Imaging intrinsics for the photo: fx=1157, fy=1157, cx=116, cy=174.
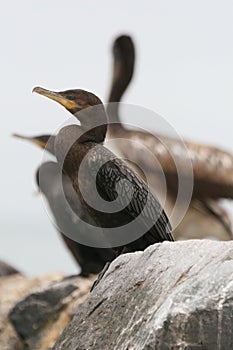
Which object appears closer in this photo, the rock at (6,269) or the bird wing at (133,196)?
the bird wing at (133,196)

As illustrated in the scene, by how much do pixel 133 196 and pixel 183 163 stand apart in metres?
9.03

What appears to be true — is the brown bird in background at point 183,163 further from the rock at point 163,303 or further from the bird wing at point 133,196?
the rock at point 163,303

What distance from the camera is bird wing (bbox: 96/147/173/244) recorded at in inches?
268

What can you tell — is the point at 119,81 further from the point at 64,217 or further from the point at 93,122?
the point at 93,122

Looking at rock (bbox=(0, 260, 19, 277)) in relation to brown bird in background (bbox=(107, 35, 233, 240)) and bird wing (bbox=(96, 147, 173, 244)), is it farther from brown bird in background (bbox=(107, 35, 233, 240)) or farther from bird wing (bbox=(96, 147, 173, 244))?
bird wing (bbox=(96, 147, 173, 244))

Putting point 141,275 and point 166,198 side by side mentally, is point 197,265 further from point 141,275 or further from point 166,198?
point 166,198

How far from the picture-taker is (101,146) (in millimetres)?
7004

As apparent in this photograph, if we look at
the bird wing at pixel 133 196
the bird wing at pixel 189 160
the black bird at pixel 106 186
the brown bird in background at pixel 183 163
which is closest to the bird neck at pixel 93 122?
the black bird at pixel 106 186

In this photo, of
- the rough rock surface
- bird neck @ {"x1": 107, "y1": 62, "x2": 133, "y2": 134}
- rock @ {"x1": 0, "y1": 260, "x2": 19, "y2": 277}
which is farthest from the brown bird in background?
the rough rock surface

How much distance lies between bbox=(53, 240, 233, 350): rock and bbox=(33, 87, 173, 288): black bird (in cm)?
48

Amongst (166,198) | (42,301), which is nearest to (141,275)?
(42,301)

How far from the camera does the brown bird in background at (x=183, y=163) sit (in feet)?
52.2

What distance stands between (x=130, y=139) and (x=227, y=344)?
1098 centimetres

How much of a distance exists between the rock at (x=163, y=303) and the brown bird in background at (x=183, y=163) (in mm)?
9004
